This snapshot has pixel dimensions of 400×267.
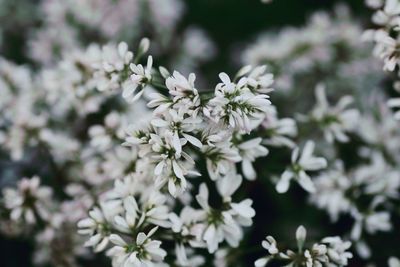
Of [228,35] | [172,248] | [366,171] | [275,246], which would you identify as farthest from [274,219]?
[228,35]

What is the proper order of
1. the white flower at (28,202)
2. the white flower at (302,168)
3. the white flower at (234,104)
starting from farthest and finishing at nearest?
1. the white flower at (28,202)
2. the white flower at (302,168)
3. the white flower at (234,104)

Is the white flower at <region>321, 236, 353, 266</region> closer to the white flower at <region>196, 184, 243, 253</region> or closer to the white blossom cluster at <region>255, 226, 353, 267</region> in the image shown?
the white blossom cluster at <region>255, 226, 353, 267</region>

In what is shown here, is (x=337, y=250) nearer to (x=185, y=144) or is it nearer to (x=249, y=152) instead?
(x=249, y=152)

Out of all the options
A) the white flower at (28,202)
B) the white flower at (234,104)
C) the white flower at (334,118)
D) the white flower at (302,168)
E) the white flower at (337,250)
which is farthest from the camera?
the white flower at (334,118)

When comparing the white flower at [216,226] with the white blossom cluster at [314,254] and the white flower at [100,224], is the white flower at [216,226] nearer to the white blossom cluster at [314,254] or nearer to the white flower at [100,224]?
the white blossom cluster at [314,254]

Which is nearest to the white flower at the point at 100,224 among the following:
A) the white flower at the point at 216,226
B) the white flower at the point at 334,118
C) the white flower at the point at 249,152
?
the white flower at the point at 216,226

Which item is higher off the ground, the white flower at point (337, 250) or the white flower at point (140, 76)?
the white flower at point (140, 76)

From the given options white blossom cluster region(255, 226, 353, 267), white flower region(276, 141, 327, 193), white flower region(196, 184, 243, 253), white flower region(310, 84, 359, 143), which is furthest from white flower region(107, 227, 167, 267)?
white flower region(310, 84, 359, 143)

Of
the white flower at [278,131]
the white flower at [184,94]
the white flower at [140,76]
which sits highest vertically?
the white flower at [140,76]

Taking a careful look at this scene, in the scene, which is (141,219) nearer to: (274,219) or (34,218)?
(34,218)
